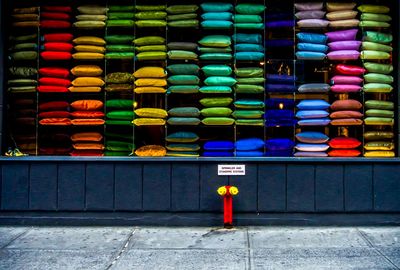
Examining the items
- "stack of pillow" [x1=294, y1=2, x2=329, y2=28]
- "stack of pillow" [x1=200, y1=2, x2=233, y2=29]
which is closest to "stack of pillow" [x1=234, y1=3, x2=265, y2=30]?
"stack of pillow" [x1=200, y1=2, x2=233, y2=29]

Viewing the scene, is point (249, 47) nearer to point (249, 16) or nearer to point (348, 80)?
point (249, 16)

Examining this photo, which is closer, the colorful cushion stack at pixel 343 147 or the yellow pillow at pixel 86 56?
the colorful cushion stack at pixel 343 147

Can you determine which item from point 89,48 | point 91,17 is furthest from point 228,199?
point 91,17

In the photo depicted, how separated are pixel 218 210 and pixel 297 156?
1.57 metres

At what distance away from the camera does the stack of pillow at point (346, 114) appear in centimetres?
809

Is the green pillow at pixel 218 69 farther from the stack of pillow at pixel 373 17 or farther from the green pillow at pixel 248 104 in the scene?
the stack of pillow at pixel 373 17

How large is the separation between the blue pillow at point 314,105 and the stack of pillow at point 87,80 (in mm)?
3372

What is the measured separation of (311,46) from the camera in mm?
8211

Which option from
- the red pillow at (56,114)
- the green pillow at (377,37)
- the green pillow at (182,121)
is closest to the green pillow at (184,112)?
the green pillow at (182,121)

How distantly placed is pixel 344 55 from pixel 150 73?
10.7 ft

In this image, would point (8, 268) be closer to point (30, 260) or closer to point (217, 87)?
point (30, 260)

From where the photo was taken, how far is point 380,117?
26.7ft

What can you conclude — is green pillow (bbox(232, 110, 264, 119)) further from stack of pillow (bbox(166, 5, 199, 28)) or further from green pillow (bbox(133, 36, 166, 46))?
green pillow (bbox(133, 36, 166, 46))

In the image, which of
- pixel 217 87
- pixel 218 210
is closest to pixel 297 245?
pixel 218 210
